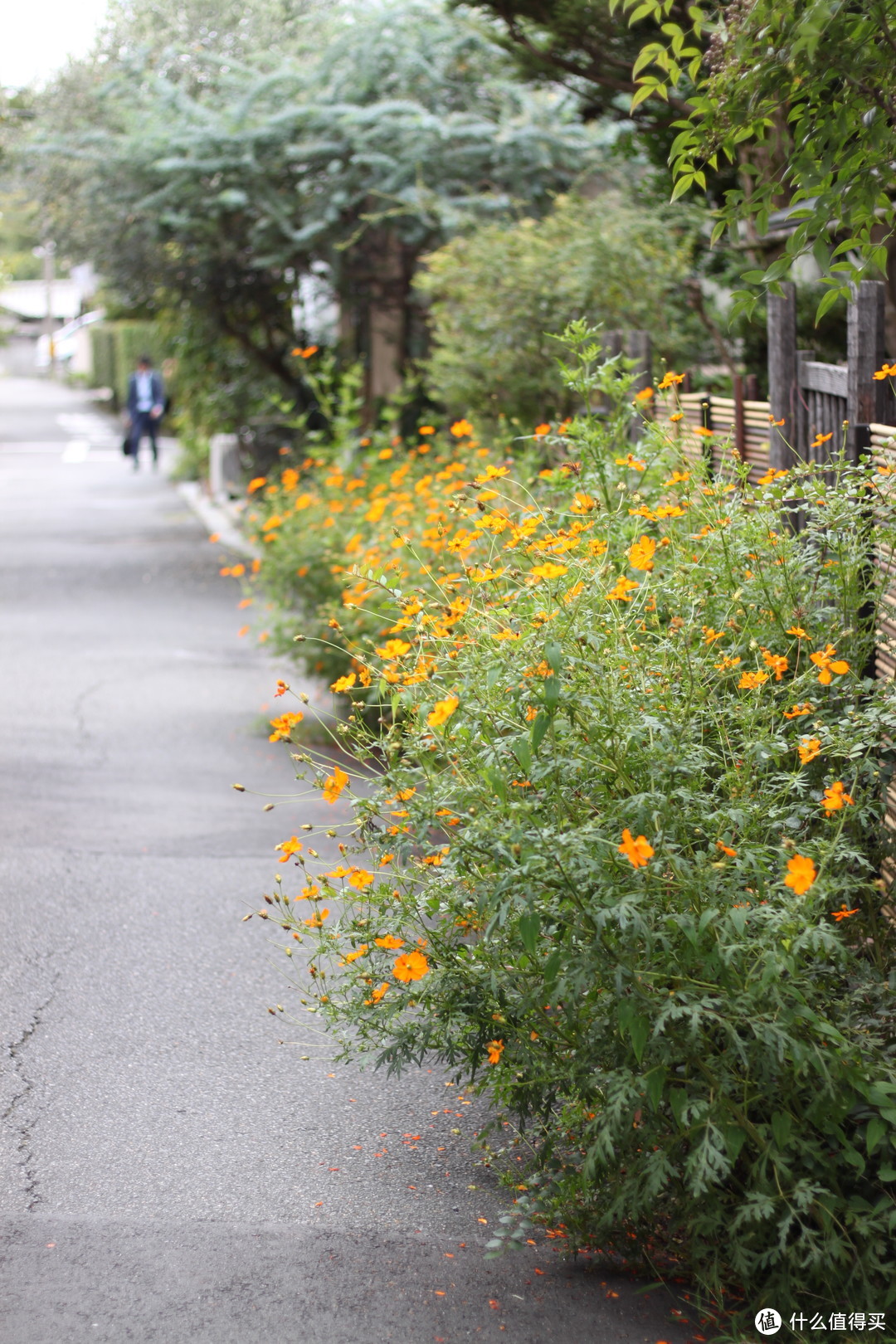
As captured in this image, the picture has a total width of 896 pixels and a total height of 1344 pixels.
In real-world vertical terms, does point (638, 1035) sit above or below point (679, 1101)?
above

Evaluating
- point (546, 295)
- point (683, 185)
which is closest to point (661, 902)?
point (683, 185)

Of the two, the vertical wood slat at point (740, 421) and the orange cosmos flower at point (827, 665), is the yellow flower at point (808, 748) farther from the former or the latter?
the vertical wood slat at point (740, 421)

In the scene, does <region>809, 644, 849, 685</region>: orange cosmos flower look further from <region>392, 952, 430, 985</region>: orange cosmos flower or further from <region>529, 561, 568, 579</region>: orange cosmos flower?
<region>392, 952, 430, 985</region>: orange cosmos flower

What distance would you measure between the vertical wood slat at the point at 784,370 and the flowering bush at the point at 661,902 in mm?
1893

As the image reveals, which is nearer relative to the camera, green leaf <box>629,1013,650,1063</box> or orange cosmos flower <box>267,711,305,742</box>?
green leaf <box>629,1013,650,1063</box>

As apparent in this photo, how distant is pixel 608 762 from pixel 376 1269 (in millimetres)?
1237

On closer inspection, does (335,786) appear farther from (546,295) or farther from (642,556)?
(546,295)


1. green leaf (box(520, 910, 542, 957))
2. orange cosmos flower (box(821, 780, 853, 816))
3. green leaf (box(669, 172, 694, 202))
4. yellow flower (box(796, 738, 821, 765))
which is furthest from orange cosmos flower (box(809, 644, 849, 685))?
green leaf (box(669, 172, 694, 202))

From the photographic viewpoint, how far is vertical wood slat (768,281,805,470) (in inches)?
219

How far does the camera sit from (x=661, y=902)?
293 cm

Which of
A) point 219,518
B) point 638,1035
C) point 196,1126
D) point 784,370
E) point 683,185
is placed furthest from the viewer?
point 219,518

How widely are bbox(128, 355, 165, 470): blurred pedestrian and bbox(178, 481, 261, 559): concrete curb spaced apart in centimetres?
211

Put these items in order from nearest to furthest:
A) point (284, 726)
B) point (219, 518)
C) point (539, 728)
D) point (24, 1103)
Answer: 1. point (539, 728)
2. point (284, 726)
3. point (24, 1103)
4. point (219, 518)

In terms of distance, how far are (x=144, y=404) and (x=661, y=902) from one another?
77.5ft
